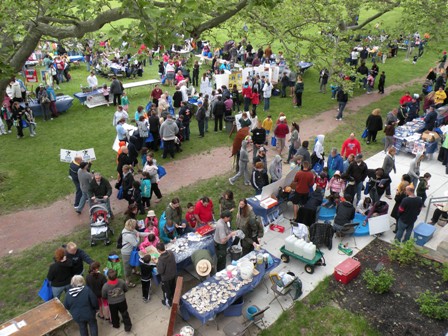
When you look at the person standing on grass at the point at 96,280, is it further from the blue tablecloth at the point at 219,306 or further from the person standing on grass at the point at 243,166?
the person standing on grass at the point at 243,166

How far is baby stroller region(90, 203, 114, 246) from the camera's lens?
33.3 feet

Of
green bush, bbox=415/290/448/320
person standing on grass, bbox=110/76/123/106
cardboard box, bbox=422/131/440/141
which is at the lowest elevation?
green bush, bbox=415/290/448/320

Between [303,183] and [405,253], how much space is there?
2.92 m

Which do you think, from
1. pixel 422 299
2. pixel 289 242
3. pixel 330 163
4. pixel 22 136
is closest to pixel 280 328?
pixel 289 242

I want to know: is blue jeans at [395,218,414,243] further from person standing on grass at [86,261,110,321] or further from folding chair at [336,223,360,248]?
person standing on grass at [86,261,110,321]

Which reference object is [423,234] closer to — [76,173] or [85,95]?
[76,173]

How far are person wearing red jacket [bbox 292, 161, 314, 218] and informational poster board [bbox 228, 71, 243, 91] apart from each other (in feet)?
35.3

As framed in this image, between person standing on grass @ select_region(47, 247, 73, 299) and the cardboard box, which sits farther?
the cardboard box

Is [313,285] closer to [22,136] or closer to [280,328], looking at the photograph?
[280,328]

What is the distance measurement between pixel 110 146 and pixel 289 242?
9246 millimetres

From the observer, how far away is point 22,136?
16625 mm

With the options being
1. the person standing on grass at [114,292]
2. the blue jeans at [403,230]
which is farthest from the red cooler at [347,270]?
the person standing on grass at [114,292]

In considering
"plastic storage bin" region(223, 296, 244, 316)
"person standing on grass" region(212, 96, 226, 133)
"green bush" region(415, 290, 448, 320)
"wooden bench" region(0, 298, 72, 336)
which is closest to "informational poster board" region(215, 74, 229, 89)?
"person standing on grass" region(212, 96, 226, 133)

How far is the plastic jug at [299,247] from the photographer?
9.21 meters
